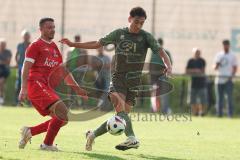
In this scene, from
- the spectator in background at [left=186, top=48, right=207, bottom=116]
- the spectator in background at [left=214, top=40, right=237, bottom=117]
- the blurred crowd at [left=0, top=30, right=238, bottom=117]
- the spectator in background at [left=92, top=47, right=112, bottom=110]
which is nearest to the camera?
Result: the spectator in background at [left=214, top=40, right=237, bottom=117]

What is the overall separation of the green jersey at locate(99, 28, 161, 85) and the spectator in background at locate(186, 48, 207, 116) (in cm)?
1236

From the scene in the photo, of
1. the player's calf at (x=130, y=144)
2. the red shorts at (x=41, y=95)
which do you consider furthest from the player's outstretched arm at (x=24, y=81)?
the player's calf at (x=130, y=144)

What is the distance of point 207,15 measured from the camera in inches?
1109

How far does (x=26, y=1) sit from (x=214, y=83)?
759 cm

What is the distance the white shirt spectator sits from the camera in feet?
78.8

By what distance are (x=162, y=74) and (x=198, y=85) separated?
2.24 metres

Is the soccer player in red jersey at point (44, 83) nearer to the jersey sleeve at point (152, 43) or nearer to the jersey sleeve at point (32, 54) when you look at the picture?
the jersey sleeve at point (32, 54)

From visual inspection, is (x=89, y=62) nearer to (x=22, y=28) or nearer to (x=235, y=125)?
(x=22, y=28)

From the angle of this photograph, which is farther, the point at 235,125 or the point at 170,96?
the point at 170,96

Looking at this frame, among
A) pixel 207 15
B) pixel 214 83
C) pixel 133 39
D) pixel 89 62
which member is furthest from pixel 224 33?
pixel 133 39

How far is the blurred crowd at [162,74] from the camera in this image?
24109 mm

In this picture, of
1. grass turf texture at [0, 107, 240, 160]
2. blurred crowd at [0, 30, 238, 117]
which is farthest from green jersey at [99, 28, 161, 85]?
blurred crowd at [0, 30, 238, 117]

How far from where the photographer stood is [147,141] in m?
14.9

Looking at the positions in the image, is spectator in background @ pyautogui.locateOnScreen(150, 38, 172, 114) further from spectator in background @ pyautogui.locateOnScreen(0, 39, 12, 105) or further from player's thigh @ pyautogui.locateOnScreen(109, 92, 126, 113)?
player's thigh @ pyautogui.locateOnScreen(109, 92, 126, 113)
